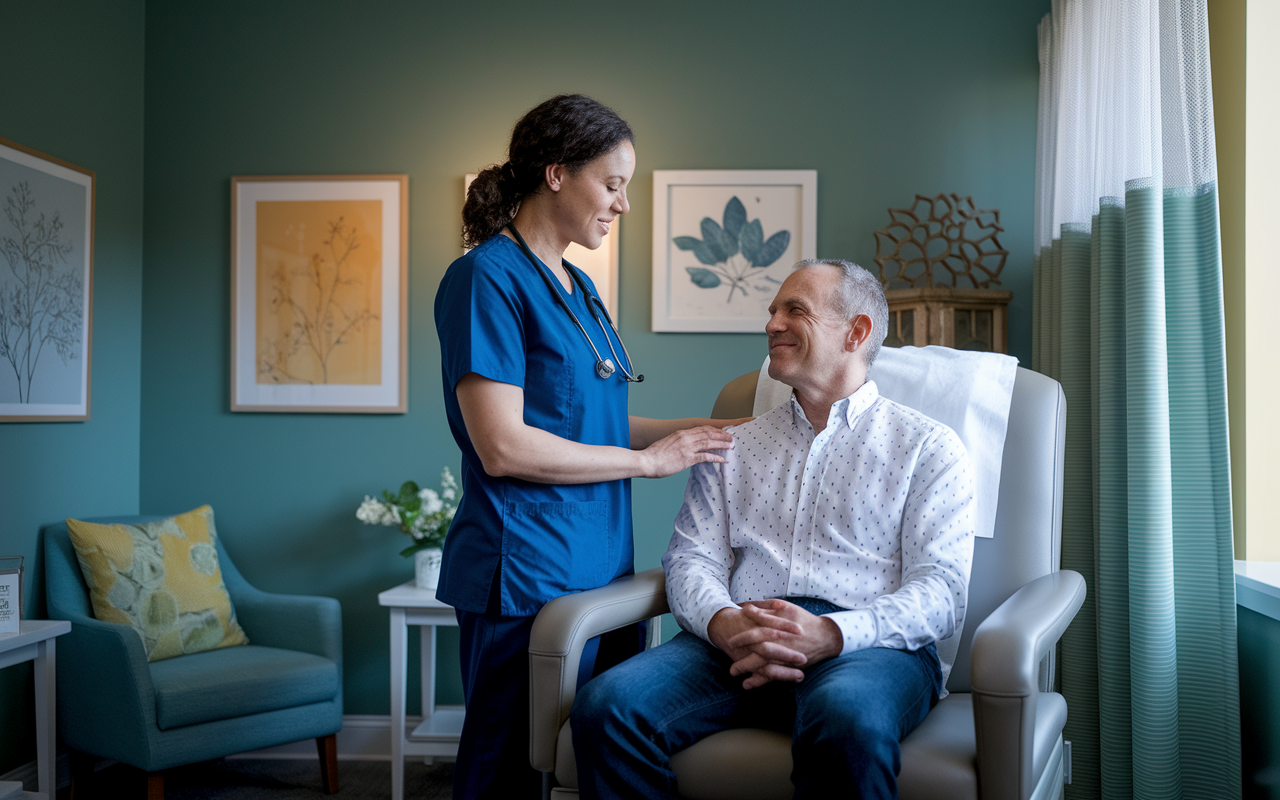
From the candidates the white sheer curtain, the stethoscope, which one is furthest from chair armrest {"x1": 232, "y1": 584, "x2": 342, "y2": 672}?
the white sheer curtain

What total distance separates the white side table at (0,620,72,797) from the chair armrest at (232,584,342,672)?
582 millimetres

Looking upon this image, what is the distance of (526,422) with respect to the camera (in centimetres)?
142

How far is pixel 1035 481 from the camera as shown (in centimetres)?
156

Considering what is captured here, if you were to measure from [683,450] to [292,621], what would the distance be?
168 centimetres

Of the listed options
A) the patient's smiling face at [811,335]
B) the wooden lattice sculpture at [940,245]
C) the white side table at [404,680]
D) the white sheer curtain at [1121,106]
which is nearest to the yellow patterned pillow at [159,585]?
the white side table at [404,680]

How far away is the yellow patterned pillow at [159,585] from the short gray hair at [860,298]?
6.82 ft

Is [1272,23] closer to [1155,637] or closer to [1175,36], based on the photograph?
[1175,36]

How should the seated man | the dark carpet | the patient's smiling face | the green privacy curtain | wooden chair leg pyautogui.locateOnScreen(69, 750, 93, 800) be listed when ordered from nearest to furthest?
the seated man → the patient's smiling face → the green privacy curtain → wooden chair leg pyautogui.locateOnScreen(69, 750, 93, 800) → the dark carpet

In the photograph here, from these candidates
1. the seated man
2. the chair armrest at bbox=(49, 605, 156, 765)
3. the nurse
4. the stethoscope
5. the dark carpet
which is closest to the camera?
the seated man

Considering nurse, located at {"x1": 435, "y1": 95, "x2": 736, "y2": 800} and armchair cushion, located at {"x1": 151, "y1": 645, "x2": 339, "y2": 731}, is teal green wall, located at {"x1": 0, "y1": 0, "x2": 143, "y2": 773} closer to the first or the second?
armchair cushion, located at {"x1": 151, "y1": 645, "x2": 339, "y2": 731}

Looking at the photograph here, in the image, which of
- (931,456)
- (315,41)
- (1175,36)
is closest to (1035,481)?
(931,456)

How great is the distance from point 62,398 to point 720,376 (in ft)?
6.77

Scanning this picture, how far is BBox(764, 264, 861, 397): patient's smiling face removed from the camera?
1.58 meters

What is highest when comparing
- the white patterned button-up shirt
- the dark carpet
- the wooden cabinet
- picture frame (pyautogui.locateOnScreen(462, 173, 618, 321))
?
picture frame (pyautogui.locateOnScreen(462, 173, 618, 321))
